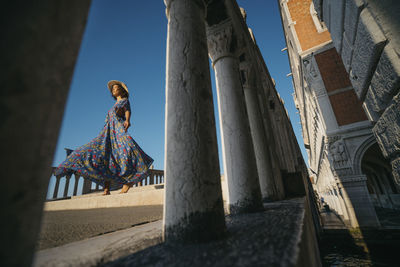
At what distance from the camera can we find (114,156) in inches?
140

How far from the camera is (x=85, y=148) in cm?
333

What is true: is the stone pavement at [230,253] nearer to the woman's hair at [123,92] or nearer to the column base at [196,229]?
the column base at [196,229]

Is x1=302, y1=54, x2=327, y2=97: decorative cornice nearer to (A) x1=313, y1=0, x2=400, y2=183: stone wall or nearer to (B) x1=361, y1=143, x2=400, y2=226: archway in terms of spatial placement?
(B) x1=361, y1=143, x2=400, y2=226: archway

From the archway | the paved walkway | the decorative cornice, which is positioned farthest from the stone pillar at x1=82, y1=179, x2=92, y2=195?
the archway

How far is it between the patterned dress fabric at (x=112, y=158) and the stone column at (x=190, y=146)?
106 inches

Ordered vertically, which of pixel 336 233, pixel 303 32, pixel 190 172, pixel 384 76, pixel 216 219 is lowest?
pixel 336 233

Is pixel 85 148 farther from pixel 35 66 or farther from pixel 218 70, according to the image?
pixel 35 66

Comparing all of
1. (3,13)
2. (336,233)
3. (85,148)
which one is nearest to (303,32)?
(336,233)

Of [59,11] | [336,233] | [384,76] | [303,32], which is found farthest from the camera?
[303,32]

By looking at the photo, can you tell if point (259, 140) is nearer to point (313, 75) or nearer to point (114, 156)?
point (114, 156)

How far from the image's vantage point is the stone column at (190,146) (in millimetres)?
970

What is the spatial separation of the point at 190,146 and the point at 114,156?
120 inches

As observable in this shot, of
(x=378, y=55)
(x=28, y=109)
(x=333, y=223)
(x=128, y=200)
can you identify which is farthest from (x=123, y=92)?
(x=333, y=223)

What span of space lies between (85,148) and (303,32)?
1311 centimetres
